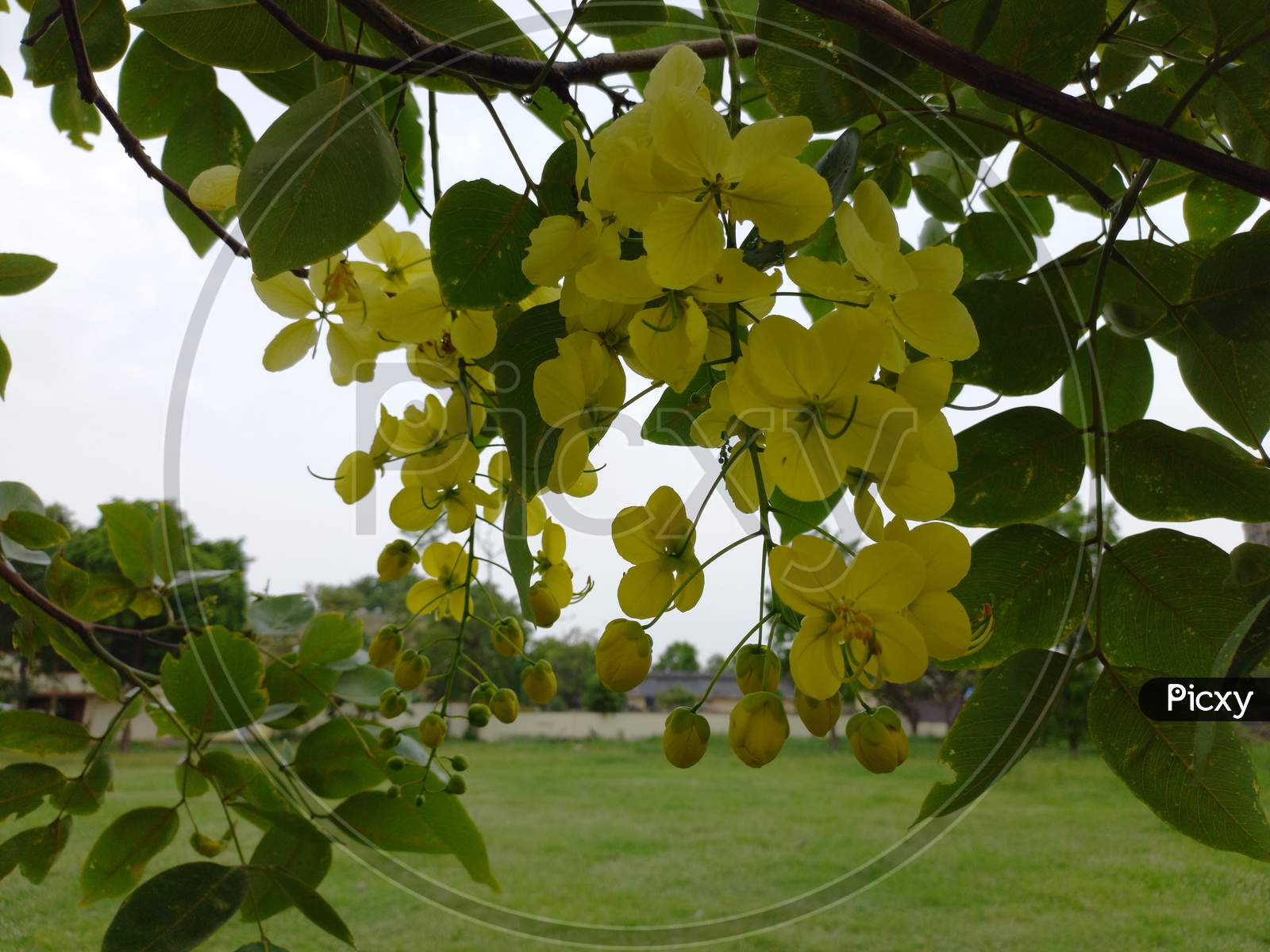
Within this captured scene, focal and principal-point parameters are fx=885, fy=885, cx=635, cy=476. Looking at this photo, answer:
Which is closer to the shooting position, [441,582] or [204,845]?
[441,582]

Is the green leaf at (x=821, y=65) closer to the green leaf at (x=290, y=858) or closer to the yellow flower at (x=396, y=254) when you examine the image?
the yellow flower at (x=396, y=254)

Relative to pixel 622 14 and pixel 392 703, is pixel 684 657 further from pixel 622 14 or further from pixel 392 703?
pixel 622 14

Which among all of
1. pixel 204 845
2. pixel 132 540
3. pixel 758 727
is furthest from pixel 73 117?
pixel 758 727

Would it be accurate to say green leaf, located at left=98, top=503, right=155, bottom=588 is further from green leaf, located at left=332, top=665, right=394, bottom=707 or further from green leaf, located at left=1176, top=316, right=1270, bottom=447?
green leaf, located at left=1176, top=316, right=1270, bottom=447

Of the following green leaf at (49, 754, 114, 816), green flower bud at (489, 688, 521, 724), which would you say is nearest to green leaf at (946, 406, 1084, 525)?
green flower bud at (489, 688, 521, 724)

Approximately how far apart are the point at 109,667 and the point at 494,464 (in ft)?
1.24

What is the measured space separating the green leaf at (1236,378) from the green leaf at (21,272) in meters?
0.63

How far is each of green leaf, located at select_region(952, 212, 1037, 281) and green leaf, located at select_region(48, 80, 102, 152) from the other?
761 millimetres

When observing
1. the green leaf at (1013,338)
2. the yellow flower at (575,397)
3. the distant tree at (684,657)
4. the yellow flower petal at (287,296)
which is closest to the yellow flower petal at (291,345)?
the yellow flower petal at (287,296)

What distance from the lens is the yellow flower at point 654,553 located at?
0.95 ft

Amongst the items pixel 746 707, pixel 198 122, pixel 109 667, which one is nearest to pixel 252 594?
pixel 109 667

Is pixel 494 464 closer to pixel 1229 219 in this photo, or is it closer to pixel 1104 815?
pixel 1229 219

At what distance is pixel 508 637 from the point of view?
463mm

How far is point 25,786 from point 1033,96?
2.24 ft
